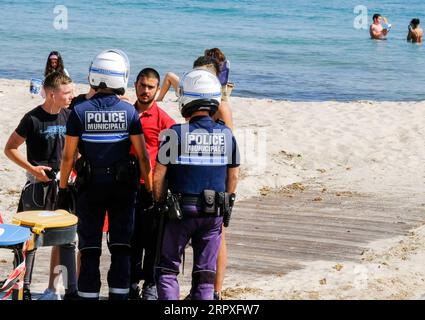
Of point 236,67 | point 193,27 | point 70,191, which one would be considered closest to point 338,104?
point 236,67

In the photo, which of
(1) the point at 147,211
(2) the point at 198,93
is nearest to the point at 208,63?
(2) the point at 198,93

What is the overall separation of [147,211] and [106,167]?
2.25ft

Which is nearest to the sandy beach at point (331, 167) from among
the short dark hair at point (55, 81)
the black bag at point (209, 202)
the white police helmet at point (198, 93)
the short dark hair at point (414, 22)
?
the black bag at point (209, 202)

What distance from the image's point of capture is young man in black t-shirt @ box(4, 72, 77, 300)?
7965mm

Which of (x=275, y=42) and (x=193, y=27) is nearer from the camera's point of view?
(x=275, y=42)

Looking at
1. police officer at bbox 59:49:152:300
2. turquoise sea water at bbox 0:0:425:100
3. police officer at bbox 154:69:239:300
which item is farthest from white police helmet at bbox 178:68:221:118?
turquoise sea water at bbox 0:0:425:100

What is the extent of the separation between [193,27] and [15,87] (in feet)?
84.0

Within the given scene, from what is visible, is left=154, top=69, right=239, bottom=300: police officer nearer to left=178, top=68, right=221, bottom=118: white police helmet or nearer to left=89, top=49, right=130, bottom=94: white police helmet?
left=178, top=68, right=221, bottom=118: white police helmet

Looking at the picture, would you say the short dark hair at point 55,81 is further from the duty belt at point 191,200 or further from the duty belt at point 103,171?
the duty belt at point 191,200

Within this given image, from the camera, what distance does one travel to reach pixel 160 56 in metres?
34.2

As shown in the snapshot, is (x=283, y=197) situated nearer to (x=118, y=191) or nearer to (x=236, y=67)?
(x=118, y=191)

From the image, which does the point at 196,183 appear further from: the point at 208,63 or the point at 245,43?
the point at 245,43

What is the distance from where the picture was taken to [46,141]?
8.03 meters

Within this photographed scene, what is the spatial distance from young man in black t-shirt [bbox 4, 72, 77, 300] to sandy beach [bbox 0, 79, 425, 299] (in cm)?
164
